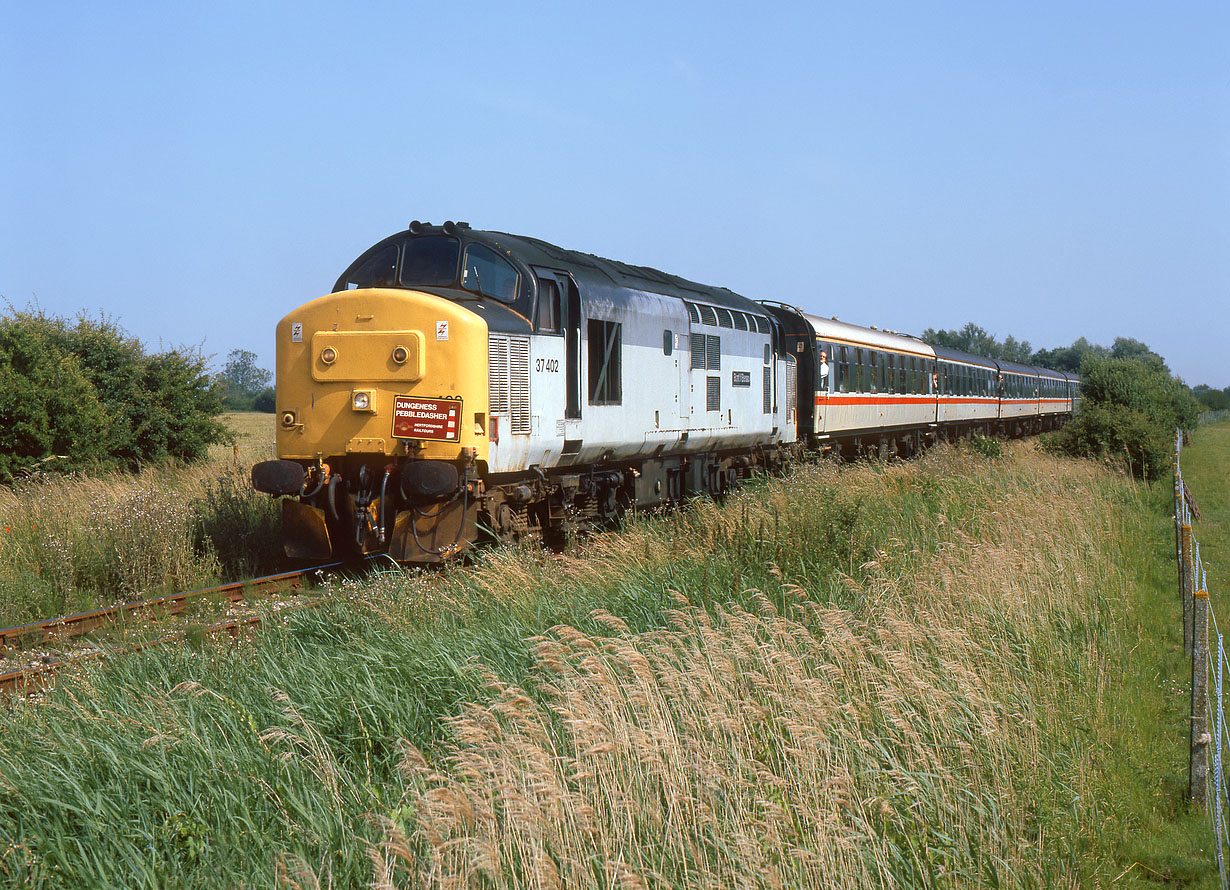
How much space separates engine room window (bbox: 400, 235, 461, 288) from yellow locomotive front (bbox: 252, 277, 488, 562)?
44 cm

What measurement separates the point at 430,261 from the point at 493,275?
729 millimetres

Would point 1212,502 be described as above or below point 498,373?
below

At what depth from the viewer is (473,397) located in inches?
391

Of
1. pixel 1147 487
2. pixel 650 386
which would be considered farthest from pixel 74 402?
pixel 1147 487

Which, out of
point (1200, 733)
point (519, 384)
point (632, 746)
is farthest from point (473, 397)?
point (1200, 733)

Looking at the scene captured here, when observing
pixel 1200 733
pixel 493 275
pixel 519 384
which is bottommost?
pixel 1200 733

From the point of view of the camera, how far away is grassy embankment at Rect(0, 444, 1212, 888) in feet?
13.1

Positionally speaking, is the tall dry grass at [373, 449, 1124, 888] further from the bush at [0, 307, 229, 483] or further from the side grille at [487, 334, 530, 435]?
the bush at [0, 307, 229, 483]

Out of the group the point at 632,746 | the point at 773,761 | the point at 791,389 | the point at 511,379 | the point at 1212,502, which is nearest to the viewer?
the point at 632,746

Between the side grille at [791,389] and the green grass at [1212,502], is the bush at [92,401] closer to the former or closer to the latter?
the side grille at [791,389]

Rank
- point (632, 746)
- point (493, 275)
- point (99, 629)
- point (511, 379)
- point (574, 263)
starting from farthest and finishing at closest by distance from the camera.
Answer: point (574, 263), point (493, 275), point (511, 379), point (99, 629), point (632, 746)

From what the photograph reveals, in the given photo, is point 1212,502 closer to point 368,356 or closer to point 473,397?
point 473,397

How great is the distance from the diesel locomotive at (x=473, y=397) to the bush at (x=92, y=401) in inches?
287

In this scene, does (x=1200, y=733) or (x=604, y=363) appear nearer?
(x=1200, y=733)
